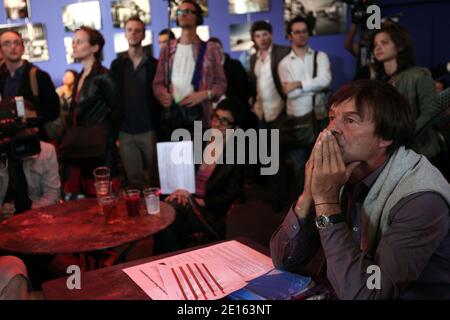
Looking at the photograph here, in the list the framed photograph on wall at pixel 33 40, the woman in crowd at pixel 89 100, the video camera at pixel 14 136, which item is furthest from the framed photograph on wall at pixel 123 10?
the video camera at pixel 14 136

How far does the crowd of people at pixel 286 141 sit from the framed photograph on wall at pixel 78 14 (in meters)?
0.20

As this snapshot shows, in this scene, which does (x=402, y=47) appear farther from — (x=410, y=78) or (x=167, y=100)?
(x=167, y=100)

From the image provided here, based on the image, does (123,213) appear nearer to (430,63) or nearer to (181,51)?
(181,51)

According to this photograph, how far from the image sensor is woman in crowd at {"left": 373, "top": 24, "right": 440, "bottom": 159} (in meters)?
2.53

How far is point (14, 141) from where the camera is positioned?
7.36 feet

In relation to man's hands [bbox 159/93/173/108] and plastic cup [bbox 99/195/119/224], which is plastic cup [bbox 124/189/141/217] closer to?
plastic cup [bbox 99/195/119/224]

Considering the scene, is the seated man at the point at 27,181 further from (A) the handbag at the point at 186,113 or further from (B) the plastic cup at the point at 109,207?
(A) the handbag at the point at 186,113

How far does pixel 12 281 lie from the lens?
1596 mm

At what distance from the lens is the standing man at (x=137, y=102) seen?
3482mm

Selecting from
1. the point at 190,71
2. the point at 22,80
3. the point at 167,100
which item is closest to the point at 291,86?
the point at 190,71

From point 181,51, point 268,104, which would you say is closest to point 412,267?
point 181,51

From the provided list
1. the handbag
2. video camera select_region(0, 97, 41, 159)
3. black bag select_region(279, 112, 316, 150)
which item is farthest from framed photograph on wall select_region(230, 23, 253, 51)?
video camera select_region(0, 97, 41, 159)

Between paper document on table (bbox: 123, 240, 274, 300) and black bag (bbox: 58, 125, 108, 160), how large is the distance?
196 cm
